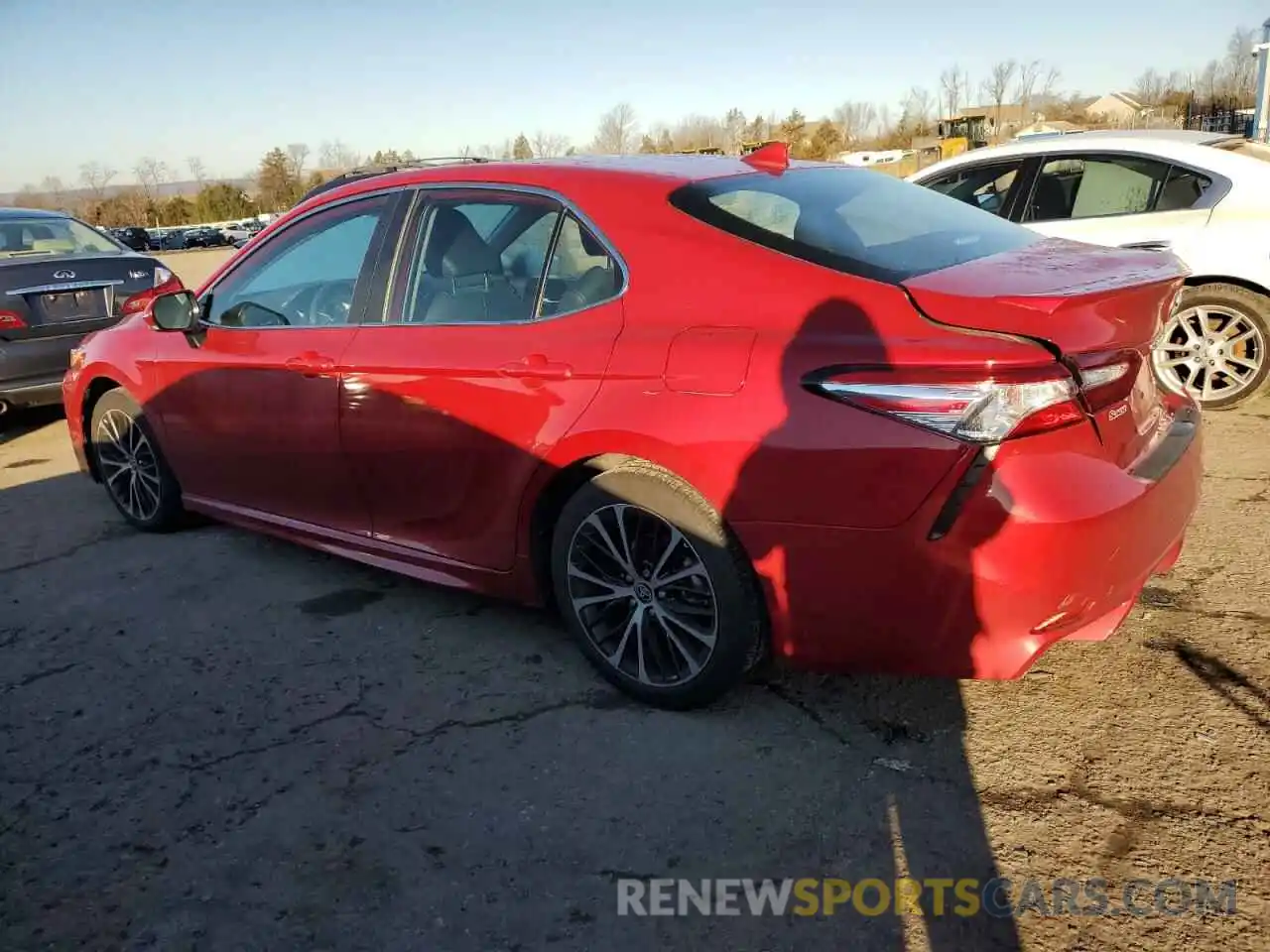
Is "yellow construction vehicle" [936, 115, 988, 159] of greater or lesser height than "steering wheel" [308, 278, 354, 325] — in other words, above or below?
above

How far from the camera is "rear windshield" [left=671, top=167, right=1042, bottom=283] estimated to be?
2785 mm

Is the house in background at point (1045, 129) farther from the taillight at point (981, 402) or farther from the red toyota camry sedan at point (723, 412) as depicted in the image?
the taillight at point (981, 402)

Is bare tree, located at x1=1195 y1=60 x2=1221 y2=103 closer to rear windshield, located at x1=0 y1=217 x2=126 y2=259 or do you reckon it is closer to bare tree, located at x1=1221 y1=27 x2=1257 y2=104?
bare tree, located at x1=1221 y1=27 x2=1257 y2=104

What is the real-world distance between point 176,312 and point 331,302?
34.6 inches

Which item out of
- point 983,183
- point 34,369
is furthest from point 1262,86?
point 34,369

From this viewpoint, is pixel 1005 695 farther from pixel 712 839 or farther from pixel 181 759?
pixel 181 759

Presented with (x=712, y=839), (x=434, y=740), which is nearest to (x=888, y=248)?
(x=712, y=839)

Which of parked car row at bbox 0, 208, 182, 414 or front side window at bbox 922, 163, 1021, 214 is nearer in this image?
front side window at bbox 922, 163, 1021, 214

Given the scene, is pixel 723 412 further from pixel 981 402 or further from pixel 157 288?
pixel 157 288

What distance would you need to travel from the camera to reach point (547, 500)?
316 cm

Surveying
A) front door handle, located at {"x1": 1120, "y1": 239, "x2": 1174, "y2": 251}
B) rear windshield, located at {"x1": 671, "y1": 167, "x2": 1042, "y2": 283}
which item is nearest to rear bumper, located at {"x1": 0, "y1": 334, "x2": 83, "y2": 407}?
rear windshield, located at {"x1": 671, "y1": 167, "x2": 1042, "y2": 283}

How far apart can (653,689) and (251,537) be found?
2.69m

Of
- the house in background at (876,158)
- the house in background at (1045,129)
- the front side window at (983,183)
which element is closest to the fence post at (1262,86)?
the house in background at (1045,129)

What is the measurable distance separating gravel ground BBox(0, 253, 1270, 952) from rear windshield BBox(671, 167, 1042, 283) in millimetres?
1329
